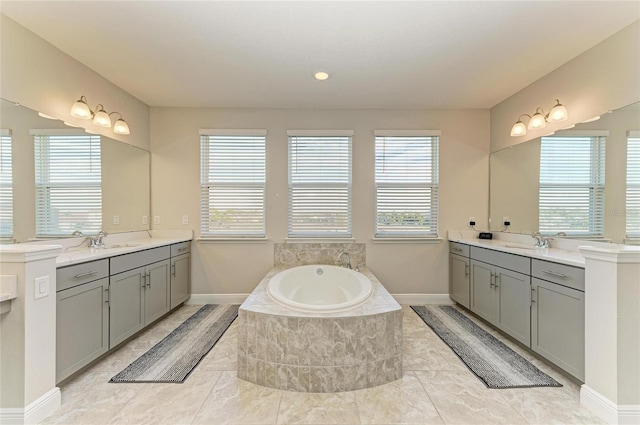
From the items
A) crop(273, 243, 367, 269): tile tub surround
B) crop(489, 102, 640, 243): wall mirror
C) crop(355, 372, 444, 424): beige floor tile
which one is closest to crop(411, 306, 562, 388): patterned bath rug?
crop(355, 372, 444, 424): beige floor tile

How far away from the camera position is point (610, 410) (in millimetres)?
1633

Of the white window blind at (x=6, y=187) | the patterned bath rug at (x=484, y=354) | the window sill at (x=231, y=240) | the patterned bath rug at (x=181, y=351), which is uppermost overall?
the white window blind at (x=6, y=187)

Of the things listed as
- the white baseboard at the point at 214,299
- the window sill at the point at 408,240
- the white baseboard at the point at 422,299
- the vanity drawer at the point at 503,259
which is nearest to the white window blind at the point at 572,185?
the vanity drawer at the point at 503,259

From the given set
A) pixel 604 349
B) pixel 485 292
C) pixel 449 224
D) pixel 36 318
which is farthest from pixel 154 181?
pixel 604 349

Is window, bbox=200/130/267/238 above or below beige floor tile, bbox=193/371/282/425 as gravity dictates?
above

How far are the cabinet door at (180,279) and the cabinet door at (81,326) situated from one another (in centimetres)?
97

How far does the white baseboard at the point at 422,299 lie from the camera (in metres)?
3.68

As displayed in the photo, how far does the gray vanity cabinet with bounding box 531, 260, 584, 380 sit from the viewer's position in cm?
192

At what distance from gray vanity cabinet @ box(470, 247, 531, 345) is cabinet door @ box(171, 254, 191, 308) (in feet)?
11.7

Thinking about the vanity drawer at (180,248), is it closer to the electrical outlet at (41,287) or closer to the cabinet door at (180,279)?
the cabinet door at (180,279)

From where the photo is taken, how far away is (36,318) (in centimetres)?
163

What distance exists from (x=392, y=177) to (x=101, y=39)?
333cm

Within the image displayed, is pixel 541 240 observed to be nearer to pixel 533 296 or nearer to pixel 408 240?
pixel 533 296

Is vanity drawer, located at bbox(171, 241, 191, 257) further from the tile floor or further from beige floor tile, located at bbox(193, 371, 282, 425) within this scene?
beige floor tile, located at bbox(193, 371, 282, 425)
